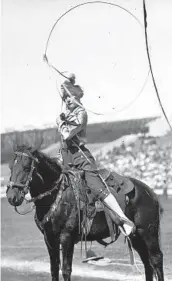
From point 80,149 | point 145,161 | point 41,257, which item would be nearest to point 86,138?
point 41,257

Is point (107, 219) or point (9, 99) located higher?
point (9, 99)

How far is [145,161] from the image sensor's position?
1319cm

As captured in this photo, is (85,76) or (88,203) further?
(85,76)

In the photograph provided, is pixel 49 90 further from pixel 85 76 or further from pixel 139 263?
pixel 139 263

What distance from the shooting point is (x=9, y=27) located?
10.2 meters

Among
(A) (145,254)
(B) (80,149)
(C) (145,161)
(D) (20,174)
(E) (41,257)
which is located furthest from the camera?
(C) (145,161)

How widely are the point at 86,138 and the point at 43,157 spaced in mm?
2998

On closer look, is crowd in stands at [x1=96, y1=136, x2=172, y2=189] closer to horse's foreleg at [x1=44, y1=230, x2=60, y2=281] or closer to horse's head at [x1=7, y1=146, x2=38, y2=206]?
horse's foreleg at [x1=44, y1=230, x2=60, y2=281]

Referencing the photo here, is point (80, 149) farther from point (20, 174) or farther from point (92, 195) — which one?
point (20, 174)

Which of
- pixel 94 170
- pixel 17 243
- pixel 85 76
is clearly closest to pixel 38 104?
pixel 85 76

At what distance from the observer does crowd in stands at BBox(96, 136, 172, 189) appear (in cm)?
1253

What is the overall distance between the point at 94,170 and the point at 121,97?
277cm

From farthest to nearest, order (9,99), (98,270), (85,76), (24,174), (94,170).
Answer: (9,99) → (85,76) → (98,270) → (94,170) → (24,174)

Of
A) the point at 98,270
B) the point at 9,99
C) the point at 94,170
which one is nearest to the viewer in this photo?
the point at 94,170
